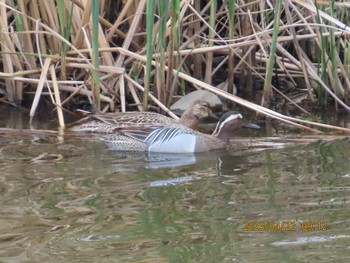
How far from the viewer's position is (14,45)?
8.36 m

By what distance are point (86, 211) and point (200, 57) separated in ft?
13.1

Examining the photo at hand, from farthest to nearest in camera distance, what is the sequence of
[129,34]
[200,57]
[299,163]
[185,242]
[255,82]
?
[255,82] < [200,57] < [129,34] < [299,163] < [185,242]

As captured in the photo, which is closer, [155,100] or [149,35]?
[149,35]

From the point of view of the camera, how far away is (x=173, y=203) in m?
5.35

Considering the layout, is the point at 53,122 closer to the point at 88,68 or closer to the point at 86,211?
the point at 88,68

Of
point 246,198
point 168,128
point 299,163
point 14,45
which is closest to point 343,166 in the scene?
point 299,163

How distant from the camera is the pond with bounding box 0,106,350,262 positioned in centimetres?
437

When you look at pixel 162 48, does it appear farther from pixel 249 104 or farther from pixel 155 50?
pixel 249 104

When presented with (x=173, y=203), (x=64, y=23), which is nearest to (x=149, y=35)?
(x=64, y=23)

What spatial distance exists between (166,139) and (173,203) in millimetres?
2081

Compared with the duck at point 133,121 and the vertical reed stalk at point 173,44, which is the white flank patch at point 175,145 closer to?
the duck at point 133,121
